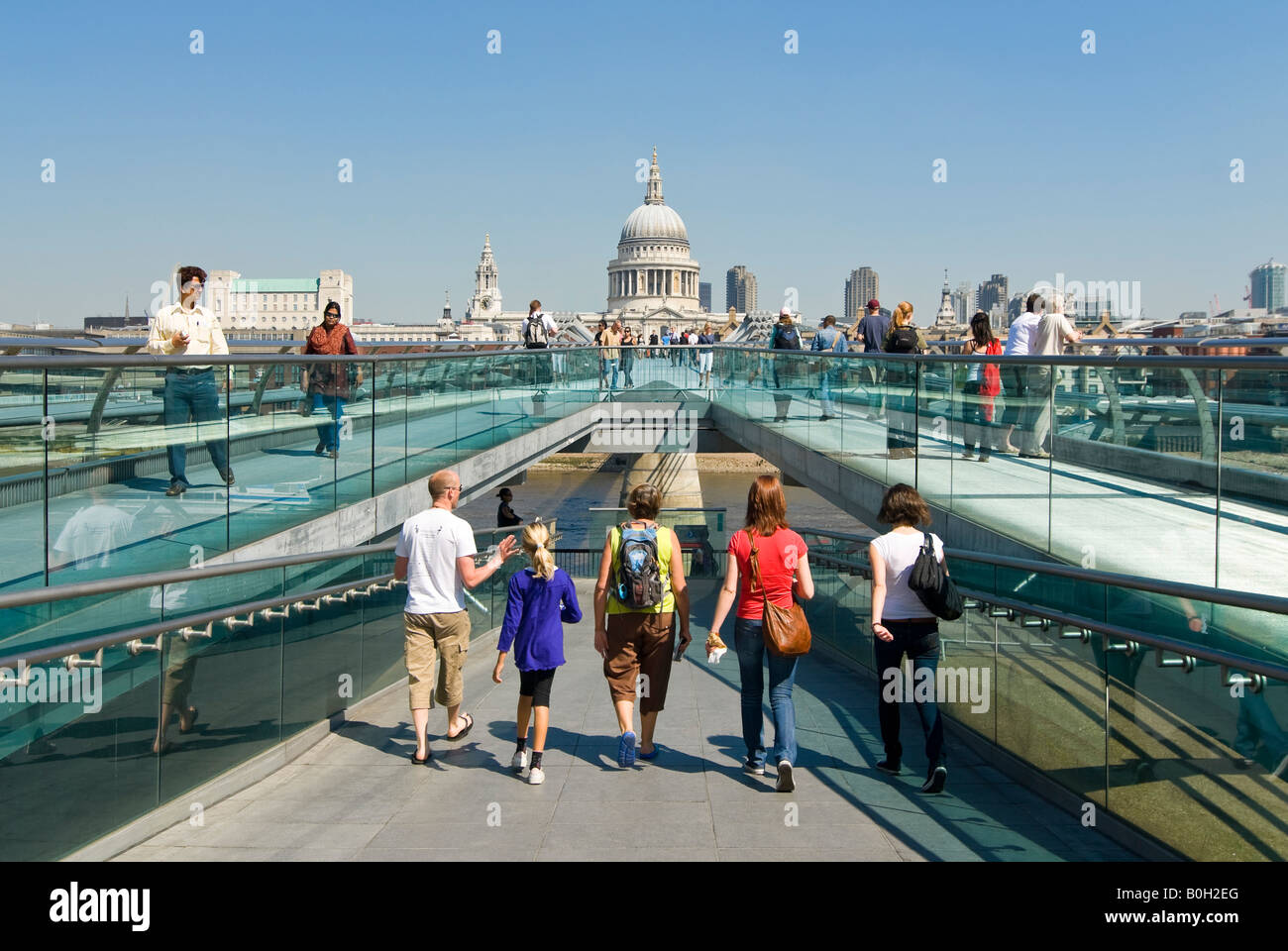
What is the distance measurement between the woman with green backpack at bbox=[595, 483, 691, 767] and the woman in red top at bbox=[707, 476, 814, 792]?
375mm

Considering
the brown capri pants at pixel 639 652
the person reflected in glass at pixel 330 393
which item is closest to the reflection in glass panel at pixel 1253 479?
the brown capri pants at pixel 639 652

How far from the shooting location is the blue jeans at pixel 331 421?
10.5m

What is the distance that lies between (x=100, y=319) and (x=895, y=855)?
10898cm

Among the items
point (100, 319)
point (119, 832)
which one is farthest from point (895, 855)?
point (100, 319)

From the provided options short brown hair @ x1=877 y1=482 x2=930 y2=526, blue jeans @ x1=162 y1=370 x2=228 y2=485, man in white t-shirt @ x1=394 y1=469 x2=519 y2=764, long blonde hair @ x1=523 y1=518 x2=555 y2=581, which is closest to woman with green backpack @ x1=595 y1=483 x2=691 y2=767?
long blonde hair @ x1=523 y1=518 x2=555 y2=581

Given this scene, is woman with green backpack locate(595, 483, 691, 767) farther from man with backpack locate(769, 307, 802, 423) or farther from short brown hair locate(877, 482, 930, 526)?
man with backpack locate(769, 307, 802, 423)

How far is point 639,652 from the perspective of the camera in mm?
7449

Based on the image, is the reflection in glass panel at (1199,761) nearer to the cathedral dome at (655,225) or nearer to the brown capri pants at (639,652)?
the brown capri pants at (639,652)

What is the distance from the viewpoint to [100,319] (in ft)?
339

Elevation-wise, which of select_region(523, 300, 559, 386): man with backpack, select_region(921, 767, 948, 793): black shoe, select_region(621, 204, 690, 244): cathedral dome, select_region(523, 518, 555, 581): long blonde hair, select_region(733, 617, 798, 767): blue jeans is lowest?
select_region(921, 767, 948, 793): black shoe

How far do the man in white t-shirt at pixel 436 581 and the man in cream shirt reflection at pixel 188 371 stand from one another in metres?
1.63

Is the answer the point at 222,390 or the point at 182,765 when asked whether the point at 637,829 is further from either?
the point at 222,390

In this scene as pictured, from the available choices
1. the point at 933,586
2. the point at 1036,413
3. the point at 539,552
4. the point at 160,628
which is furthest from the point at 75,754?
the point at 1036,413

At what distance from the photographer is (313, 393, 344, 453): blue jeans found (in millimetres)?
10500
